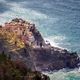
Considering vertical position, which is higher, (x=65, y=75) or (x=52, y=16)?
(x=52, y=16)

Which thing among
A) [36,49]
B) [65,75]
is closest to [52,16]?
[36,49]

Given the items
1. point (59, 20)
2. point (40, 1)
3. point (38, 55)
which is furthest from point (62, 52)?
point (40, 1)

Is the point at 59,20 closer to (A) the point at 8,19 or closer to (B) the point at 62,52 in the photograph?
Answer: (A) the point at 8,19

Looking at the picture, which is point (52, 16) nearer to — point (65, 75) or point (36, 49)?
point (36, 49)

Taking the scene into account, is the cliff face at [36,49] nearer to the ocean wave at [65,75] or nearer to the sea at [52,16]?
the ocean wave at [65,75]

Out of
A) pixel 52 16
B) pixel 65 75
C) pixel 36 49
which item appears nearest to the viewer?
pixel 65 75

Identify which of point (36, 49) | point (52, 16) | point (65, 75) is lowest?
point (65, 75)

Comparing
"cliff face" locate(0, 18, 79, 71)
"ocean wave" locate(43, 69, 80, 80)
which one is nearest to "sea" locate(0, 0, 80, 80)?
"ocean wave" locate(43, 69, 80, 80)

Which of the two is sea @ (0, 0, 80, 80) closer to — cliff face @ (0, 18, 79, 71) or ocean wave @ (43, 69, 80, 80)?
ocean wave @ (43, 69, 80, 80)

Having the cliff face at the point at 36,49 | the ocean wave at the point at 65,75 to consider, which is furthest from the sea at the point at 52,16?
the cliff face at the point at 36,49
